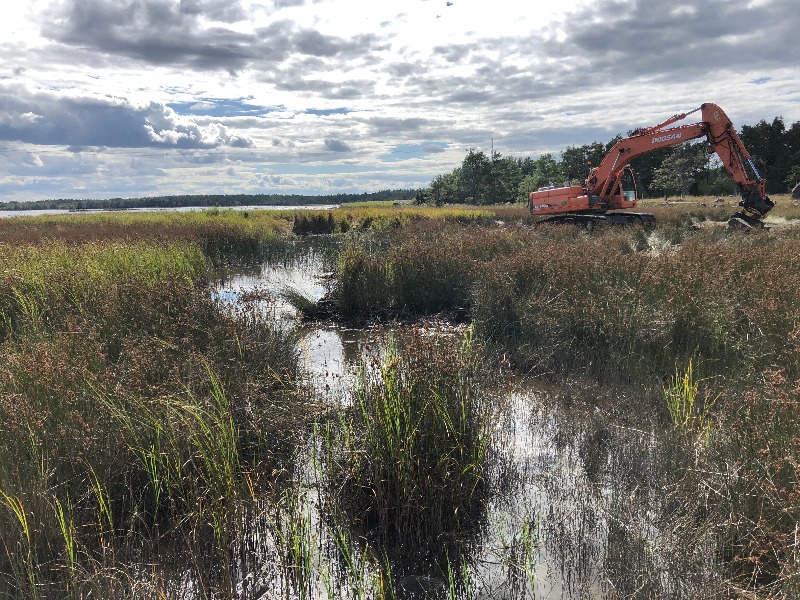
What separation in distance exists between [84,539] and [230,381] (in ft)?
5.16

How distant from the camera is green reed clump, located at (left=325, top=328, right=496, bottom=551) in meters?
3.21

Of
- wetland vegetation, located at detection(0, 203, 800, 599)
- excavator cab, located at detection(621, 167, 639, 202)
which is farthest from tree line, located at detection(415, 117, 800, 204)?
wetland vegetation, located at detection(0, 203, 800, 599)

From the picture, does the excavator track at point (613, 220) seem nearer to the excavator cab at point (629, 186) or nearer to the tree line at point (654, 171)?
the excavator cab at point (629, 186)

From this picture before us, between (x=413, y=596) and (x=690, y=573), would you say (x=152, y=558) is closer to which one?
(x=413, y=596)

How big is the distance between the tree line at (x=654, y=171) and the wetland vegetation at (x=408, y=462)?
39.4 meters

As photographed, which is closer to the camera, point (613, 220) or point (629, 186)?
point (613, 220)

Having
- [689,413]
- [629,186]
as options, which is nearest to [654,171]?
[629,186]

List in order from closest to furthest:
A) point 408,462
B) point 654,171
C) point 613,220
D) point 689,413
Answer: point 408,462 → point 689,413 → point 613,220 → point 654,171

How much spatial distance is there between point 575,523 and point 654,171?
58.9m

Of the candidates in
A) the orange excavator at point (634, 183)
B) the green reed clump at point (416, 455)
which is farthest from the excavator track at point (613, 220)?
the green reed clump at point (416, 455)

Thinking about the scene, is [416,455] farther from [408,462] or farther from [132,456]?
[132,456]

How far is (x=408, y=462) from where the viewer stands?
323 centimetres

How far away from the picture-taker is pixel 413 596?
9.06 ft

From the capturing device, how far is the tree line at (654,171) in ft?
153
